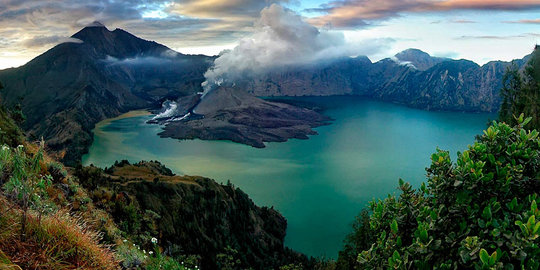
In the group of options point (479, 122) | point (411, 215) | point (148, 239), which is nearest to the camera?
point (411, 215)

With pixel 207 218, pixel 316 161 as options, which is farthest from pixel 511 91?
pixel 316 161

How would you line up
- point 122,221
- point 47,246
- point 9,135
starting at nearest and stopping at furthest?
point 47,246, point 122,221, point 9,135

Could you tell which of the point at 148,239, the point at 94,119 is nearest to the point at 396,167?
the point at 148,239

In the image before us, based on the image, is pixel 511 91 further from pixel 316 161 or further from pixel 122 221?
pixel 122 221

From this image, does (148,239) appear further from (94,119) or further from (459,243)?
(94,119)

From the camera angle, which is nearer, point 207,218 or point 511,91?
point 207,218

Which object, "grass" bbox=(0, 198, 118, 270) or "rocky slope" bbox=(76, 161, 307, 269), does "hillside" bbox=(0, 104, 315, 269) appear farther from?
"rocky slope" bbox=(76, 161, 307, 269)

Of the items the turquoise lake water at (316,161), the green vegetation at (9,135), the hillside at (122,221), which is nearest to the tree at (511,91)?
the turquoise lake water at (316,161)
